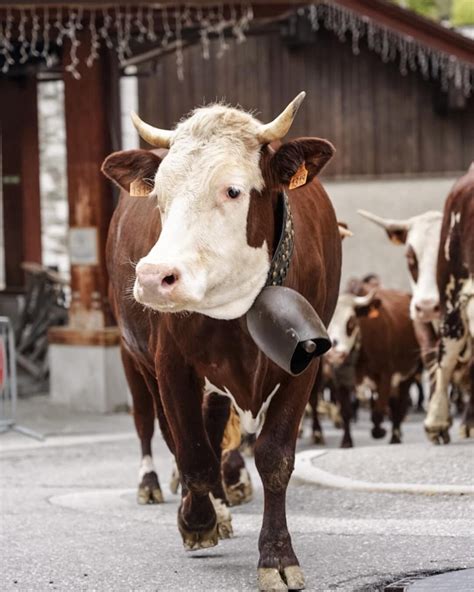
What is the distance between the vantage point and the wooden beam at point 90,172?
16859 mm

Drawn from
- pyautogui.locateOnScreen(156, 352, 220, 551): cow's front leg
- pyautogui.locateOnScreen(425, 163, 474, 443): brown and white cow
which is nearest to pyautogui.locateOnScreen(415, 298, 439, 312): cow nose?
pyautogui.locateOnScreen(425, 163, 474, 443): brown and white cow

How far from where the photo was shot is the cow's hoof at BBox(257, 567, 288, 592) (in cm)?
687

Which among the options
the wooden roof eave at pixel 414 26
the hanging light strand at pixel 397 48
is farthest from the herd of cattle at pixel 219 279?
the hanging light strand at pixel 397 48

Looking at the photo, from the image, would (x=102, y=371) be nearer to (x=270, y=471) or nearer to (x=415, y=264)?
(x=415, y=264)

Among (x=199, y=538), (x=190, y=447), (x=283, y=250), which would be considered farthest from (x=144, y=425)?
(x=283, y=250)

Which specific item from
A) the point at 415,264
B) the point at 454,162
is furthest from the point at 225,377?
the point at 454,162

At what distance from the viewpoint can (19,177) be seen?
22344 millimetres

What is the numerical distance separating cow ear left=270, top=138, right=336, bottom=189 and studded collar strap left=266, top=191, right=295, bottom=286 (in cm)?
12

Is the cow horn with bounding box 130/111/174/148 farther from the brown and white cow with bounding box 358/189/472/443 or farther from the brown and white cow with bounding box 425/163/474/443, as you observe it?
the brown and white cow with bounding box 358/189/472/443

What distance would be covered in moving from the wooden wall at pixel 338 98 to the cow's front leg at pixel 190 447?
17953mm

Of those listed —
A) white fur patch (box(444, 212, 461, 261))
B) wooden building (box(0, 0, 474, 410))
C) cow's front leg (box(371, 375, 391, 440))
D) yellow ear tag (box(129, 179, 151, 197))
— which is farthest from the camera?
wooden building (box(0, 0, 474, 410))

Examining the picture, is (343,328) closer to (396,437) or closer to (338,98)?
(396,437)

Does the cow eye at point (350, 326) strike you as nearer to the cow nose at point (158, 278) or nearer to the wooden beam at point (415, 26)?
the wooden beam at point (415, 26)

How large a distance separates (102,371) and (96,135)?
2484mm
